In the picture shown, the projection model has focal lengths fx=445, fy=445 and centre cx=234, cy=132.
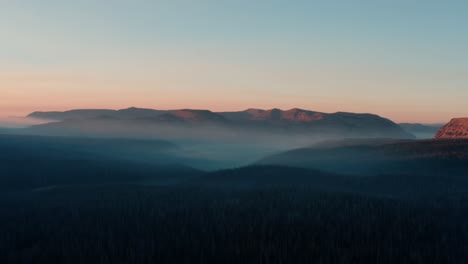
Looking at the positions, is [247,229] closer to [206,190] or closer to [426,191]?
[206,190]

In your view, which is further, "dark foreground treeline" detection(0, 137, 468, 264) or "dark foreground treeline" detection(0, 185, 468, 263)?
"dark foreground treeline" detection(0, 137, 468, 264)

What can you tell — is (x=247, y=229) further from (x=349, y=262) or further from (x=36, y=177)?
(x=36, y=177)

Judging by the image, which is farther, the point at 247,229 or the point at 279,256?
the point at 247,229

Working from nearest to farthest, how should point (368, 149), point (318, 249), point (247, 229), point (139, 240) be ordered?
point (318, 249) < point (139, 240) < point (247, 229) < point (368, 149)

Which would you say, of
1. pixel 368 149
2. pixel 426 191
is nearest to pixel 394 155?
pixel 368 149

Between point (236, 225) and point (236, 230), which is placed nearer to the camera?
point (236, 230)

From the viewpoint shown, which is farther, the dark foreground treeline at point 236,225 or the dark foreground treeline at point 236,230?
the dark foreground treeline at point 236,225

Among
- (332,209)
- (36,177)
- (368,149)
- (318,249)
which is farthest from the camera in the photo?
(368,149)
